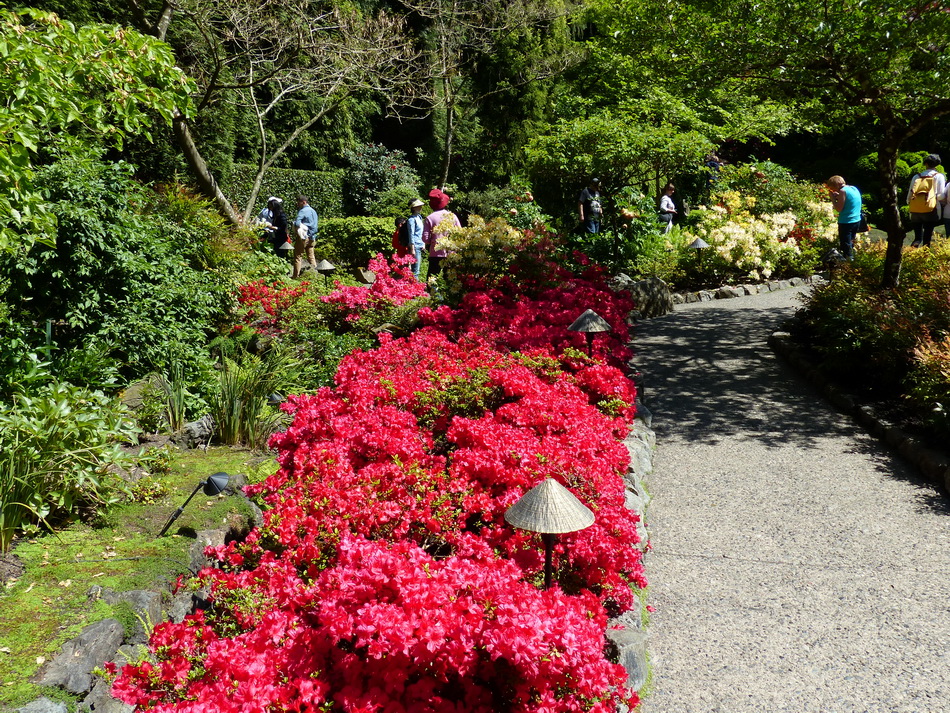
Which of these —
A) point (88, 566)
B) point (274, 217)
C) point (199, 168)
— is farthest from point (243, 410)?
point (274, 217)

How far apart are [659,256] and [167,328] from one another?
27.7 ft

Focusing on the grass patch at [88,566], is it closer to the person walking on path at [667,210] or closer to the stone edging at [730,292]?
the stone edging at [730,292]

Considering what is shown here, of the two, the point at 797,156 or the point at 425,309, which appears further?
the point at 797,156

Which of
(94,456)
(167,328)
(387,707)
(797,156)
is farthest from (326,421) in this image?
(797,156)

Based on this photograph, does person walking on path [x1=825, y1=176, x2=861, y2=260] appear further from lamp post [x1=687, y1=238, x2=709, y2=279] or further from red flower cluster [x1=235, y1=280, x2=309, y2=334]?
red flower cluster [x1=235, y1=280, x2=309, y2=334]

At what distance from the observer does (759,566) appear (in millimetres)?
4043

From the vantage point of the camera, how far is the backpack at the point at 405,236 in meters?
9.76

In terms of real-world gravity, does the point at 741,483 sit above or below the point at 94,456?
below

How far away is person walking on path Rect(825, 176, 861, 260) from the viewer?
9.68 meters

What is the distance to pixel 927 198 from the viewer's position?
993cm

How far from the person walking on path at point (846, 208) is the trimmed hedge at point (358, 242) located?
793cm

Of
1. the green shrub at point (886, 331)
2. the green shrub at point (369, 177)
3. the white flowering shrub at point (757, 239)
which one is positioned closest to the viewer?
the green shrub at point (886, 331)

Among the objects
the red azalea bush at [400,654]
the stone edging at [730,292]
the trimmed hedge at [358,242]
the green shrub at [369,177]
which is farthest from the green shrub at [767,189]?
the red azalea bush at [400,654]

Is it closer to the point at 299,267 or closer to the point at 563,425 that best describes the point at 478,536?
the point at 563,425
